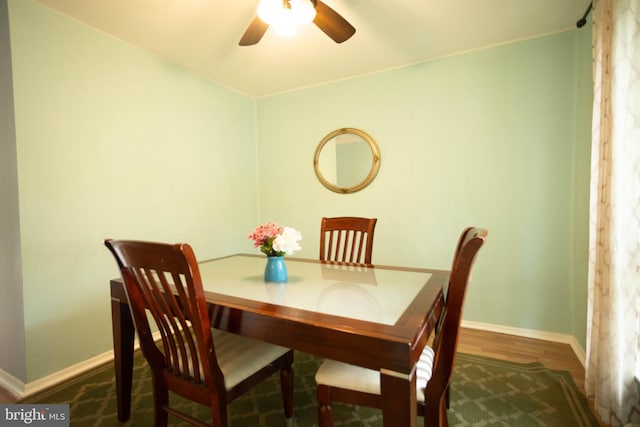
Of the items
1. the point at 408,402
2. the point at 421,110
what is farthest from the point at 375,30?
the point at 408,402

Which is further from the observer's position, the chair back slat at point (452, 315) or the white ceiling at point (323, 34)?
the white ceiling at point (323, 34)

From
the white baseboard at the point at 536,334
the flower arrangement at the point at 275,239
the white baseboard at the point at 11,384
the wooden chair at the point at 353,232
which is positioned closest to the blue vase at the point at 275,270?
the flower arrangement at the point at 275,239

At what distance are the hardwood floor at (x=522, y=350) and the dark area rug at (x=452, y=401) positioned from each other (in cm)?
9

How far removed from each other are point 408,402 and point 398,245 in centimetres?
201

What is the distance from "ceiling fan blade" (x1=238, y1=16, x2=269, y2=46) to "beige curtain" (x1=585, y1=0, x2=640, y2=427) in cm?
169

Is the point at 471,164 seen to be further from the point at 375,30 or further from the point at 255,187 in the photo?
the point at 255,187

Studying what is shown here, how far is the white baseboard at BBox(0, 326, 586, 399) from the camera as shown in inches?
66.6

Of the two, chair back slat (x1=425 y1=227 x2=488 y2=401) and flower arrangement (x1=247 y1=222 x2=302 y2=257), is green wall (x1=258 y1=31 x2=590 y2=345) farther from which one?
chair back slat (x1=425 y1=227 x2=488 y2=401)

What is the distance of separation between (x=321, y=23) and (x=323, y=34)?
0.57m

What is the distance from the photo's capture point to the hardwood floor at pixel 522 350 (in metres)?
1.89

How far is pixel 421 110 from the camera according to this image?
261 centimetres

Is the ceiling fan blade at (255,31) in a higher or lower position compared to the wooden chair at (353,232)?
higher

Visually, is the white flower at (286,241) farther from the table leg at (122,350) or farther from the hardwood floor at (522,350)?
the hardwood floor at (522,350)

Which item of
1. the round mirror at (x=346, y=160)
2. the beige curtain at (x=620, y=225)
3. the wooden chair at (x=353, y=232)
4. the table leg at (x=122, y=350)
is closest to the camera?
the beige curtain at (x=620, y=225)
